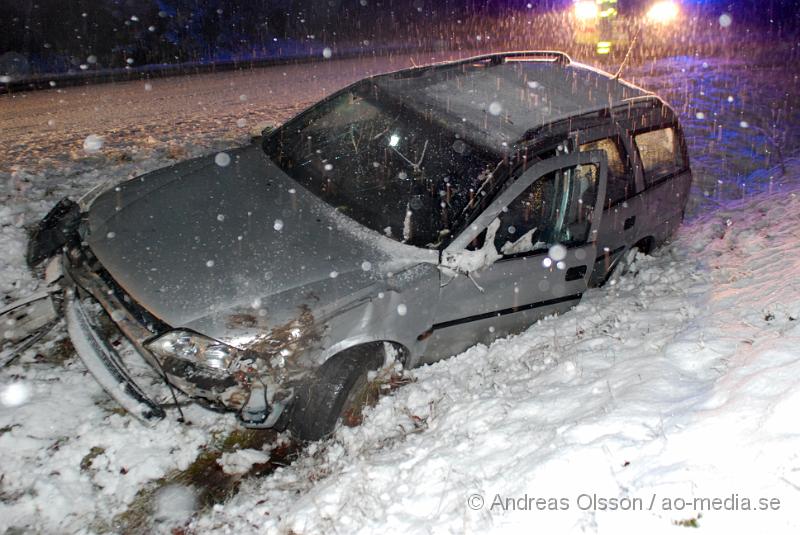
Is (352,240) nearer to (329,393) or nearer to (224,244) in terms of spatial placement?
(224,244)

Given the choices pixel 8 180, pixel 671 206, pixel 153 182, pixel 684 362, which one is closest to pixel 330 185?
pixel 153 182

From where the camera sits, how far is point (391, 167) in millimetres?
3707

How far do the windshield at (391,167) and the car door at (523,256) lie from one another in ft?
0.63

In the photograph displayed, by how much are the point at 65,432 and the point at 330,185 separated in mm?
2160

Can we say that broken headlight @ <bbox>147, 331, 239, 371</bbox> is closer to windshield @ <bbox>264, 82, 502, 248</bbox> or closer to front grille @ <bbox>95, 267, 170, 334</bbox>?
front grille @ <bbox>95, 267, 170, 334</bbox>

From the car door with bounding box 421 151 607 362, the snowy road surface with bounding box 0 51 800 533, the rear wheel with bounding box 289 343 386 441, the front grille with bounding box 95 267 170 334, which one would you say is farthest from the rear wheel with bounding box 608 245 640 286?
the front grille with bounding box 95 267 170 334

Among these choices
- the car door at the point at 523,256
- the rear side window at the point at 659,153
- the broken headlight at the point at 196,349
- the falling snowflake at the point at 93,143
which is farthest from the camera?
the falling snowflake at the point at 93,143

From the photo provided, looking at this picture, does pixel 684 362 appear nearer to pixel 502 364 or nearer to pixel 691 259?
pixel 502 364

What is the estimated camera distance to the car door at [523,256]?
3432 millimetres

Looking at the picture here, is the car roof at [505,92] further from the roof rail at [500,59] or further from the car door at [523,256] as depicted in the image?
the car door at [523,256]

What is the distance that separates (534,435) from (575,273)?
1.49 m

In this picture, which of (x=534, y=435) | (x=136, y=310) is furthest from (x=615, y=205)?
(x=136, y=310)

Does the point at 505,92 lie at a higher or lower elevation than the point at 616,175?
higher

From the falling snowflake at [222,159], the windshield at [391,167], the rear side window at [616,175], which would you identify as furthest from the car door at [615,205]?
the falling snowflake at [222,159]
